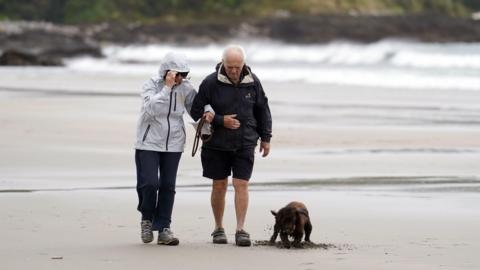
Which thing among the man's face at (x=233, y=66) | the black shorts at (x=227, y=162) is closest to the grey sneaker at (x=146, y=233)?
the black shorts at (x=227, y=162)

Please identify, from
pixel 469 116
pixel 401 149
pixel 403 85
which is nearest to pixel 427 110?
pixel 469 116

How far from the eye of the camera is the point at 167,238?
344 inches

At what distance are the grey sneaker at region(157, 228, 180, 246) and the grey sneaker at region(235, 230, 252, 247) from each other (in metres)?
Result: 0.42

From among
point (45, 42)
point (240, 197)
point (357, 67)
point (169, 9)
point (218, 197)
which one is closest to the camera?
point (240, 197)

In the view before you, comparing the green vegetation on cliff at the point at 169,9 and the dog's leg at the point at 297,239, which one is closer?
the dog's leg at the point at 297,239

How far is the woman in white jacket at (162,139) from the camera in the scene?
873 centimetres

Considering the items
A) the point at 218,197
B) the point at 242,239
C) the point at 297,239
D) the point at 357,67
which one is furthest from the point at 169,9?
the point at 297,239

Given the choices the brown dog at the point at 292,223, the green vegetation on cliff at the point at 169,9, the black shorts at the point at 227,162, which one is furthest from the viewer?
the green vegetation on cliff at the point at 169,9

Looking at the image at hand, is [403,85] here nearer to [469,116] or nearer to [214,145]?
[469,116]

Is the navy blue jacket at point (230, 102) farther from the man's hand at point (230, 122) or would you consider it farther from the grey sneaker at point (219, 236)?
the grey sneaker at point (219, 236)

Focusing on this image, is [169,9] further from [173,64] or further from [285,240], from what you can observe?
[285,240]

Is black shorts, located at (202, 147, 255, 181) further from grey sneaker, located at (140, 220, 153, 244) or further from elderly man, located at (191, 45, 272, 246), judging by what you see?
grey sneaker, located at (140, 220, 153, 244)

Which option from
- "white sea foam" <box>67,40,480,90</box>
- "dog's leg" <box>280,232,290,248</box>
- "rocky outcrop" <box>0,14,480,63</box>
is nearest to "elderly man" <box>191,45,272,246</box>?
"dog's leg" <box>280,232,290,248</box>

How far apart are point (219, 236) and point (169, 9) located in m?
116
